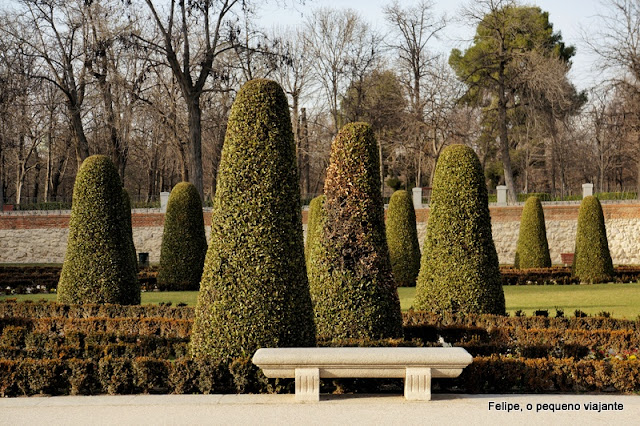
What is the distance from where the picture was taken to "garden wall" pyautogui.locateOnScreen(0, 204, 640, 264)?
96.7ft

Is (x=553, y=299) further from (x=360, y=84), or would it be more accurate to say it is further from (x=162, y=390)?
(x=360, y=84)

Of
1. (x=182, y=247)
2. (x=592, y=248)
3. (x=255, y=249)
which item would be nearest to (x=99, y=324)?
(x=255, y=249)

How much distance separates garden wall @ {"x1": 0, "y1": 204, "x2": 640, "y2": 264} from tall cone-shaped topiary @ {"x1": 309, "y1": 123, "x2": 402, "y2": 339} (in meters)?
21.3

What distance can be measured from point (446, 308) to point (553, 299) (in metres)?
5.75

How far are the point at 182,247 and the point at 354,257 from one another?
10.1 meters

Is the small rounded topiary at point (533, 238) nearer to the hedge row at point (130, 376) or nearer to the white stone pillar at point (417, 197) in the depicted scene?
the white stone pillar at point (417, 197)

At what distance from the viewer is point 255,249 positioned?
23.7ft

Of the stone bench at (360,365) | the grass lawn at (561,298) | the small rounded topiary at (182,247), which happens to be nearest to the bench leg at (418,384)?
the stone bench at (360,365)

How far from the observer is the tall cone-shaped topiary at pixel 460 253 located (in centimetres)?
1101

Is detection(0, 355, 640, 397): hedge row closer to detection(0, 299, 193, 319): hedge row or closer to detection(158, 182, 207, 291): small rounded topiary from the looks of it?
detection(0, 299, 193, 319): hedge row

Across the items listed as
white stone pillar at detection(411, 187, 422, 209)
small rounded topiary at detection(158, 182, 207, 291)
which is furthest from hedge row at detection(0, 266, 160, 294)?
white stone pillar at detection(411, 187, 422, 209)

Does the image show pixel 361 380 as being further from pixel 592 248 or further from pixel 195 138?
pixel 195 138

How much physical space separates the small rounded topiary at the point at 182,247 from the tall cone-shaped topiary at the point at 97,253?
14.7 feet

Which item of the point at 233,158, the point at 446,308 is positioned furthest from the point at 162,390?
the point at 446,308
